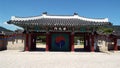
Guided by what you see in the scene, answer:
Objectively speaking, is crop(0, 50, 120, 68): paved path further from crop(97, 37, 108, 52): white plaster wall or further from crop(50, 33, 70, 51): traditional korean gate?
crop(97, 37, 108, 52): white plaster wall

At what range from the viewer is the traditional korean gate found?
27844 millimetres

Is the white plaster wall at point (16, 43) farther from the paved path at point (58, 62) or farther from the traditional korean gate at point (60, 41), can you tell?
the paved path at point (58, 62)

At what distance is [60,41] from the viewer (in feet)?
92.1

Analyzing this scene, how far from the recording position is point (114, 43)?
29797 millimetres

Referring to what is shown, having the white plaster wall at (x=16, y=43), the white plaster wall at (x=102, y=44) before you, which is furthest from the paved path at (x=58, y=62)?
the white plaster wall at (x=102, y=44)

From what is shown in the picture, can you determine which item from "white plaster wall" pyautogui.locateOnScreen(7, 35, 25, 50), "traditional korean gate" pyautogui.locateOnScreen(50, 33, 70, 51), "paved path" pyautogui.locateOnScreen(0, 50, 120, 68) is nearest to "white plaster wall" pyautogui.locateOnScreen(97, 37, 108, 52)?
"traditional korean gate" pyautogui.locateOnScreen(50, 33, 70, 51)

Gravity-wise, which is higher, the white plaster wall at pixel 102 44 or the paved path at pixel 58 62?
the white plaster wall at pixel 102 44

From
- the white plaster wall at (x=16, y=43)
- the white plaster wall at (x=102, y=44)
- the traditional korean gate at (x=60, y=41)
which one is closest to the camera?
the traditional korean gate at (x=60, y=41)

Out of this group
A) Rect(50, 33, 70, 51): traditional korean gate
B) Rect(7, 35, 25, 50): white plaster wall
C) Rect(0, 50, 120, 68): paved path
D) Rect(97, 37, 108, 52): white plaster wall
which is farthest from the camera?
Rect(97, 37, 108, 52): white plaster wall

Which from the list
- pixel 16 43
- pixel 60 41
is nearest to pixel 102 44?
pixel 60 41

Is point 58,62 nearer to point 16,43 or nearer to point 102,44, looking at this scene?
point 16,43

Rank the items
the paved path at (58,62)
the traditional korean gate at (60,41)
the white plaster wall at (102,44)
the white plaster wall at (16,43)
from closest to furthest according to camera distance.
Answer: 1. the paved path at (58,62)
2. the traditional korean gate at (60,41)
3. the white plaster wall at (16,43)
4. the white plaster wall at (102,44)

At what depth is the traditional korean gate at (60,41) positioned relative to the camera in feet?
91.4

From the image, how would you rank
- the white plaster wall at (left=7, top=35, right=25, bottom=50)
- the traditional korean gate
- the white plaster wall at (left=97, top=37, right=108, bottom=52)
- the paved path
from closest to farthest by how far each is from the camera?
the paved path
the traditional korean gate
the white plaster wall at (left=7, top=35, right=25, bottom=50)
the white plaster wall at (left=97, top=37, right=108, bottom=52)
